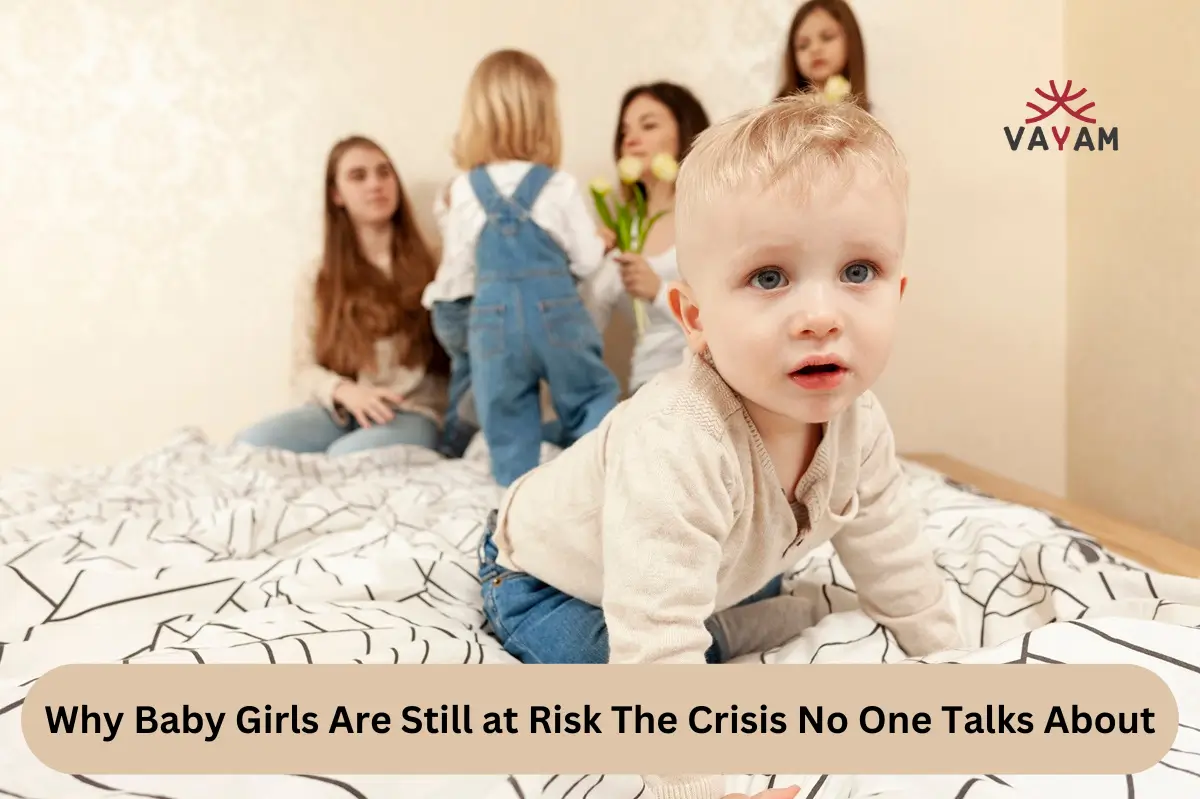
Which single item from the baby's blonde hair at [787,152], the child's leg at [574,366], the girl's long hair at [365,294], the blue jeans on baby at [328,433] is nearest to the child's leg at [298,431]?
the blue jeans on baby at [328,433]

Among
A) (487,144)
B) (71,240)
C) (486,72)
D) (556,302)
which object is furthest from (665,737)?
(71,240)

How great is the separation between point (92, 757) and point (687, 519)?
1.33 ft

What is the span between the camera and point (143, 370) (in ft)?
7.52

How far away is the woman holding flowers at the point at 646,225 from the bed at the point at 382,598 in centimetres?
63

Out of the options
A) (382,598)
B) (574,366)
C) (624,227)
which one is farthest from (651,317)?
(382,598)

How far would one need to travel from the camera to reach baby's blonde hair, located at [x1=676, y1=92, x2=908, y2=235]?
54 centimetres

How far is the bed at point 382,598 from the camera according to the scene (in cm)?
51

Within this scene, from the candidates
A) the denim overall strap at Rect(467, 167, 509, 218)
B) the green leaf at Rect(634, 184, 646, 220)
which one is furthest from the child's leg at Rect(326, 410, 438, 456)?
the green leaf at Rect(634, 184, 646, 220)

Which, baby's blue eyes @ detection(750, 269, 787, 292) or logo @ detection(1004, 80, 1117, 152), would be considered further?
logo @ detection(1004, 80, 1117, 152)

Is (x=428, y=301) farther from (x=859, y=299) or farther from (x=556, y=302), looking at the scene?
(x=859, y=299)

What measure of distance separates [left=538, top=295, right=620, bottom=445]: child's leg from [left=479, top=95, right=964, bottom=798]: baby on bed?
0.92 metres

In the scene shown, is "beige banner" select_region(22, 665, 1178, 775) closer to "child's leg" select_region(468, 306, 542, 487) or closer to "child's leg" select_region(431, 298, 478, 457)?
"child's leg" select_region(468, 306, 542, 487)

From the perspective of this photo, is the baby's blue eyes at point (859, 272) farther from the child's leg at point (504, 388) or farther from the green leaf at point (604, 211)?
the green leaf at point (604, 211)

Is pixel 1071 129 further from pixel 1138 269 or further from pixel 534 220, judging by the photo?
pixel 534 220
